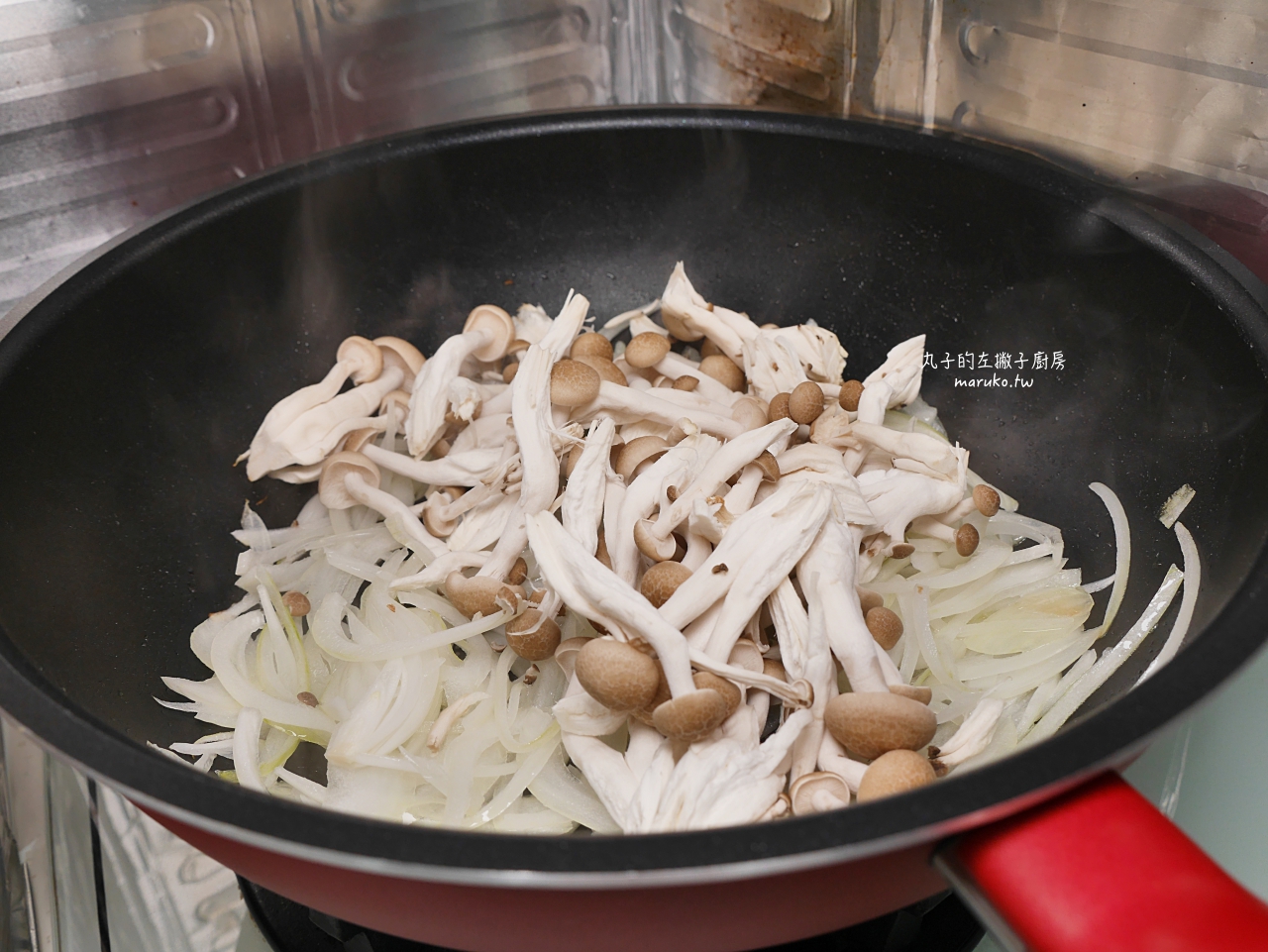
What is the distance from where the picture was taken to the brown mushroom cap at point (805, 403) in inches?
46.3

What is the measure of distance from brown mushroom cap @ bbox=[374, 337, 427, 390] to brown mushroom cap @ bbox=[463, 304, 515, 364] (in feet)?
0.26

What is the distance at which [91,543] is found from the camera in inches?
41.4

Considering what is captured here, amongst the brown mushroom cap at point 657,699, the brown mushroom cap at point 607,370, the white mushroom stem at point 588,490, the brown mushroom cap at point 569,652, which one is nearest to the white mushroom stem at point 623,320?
the brown mushroom cap at point 607,370

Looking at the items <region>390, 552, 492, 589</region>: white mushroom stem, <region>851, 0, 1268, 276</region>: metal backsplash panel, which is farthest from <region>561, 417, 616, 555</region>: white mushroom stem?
<region>851, 0, 1268, 276</region>: metal backsplash panel

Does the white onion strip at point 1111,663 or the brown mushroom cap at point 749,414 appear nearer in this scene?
the white onion strip at point 1111,663

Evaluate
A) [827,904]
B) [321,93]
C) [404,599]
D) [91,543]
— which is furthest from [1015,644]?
[321,93]

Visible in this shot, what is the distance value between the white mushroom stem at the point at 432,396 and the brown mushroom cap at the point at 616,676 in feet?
1.78

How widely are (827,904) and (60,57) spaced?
1.47 m

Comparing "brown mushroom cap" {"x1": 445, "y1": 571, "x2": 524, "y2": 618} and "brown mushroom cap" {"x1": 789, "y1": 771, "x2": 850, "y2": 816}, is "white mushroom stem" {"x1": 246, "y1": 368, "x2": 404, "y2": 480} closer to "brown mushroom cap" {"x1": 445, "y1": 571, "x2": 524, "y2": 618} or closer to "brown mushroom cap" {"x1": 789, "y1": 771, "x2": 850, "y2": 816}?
"brown mushroom cap" {"x1": 445, "y1": 571, "x2": 524, "y2": 618}

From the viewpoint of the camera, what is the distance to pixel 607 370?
125 cm

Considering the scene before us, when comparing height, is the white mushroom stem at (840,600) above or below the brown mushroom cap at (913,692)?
above

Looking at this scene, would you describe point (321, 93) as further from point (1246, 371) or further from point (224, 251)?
point (1246, 371)

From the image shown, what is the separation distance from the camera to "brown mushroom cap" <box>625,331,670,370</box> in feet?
4.24

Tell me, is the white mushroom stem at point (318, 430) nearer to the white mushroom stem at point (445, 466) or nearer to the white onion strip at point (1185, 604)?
the white mushroom stem at point (445, 466)
